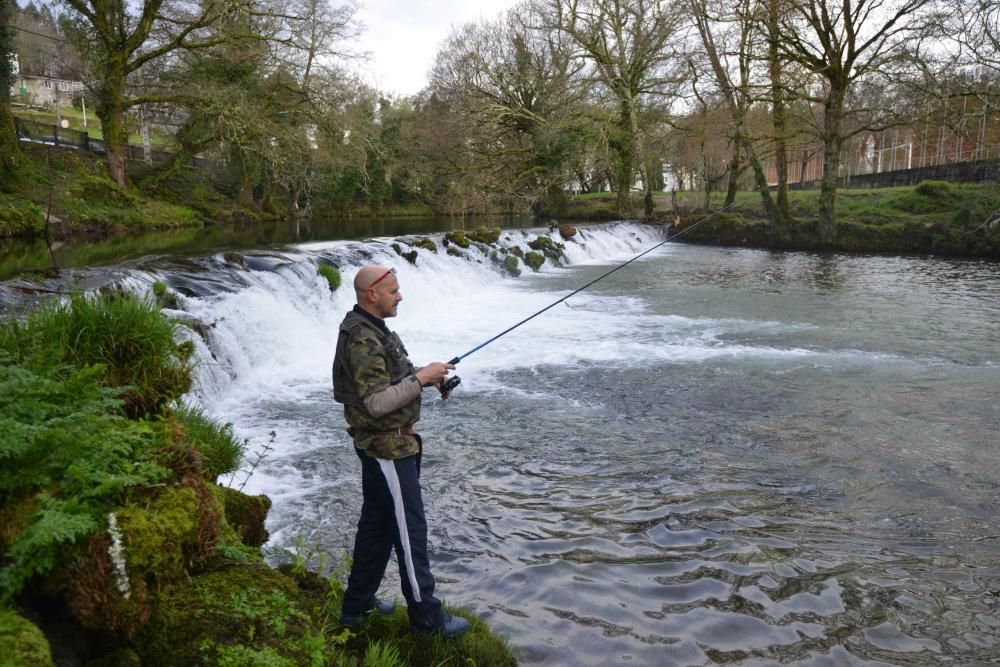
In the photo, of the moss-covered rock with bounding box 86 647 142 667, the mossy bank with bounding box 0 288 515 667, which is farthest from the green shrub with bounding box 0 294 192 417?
the moss-covered rock with bounding box 86 647 142 667

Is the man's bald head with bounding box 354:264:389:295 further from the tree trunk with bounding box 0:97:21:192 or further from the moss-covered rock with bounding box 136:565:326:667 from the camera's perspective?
the tree trunk with bounding box 0:97:21:192

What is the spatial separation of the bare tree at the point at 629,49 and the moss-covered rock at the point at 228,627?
92.3 ft

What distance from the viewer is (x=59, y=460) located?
9.57ft

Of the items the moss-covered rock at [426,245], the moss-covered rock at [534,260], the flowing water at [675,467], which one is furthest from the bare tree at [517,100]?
the flowing water at [675,467]

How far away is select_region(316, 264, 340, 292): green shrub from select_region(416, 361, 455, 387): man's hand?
394 inches

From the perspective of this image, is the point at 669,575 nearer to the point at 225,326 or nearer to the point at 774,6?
the point at 225,326

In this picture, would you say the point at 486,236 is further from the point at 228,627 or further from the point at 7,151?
the point at 228,627

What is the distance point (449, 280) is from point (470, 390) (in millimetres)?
8868

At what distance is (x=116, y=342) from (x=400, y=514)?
2.21 meters

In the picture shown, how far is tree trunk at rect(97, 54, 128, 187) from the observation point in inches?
962

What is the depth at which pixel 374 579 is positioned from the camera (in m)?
3.49

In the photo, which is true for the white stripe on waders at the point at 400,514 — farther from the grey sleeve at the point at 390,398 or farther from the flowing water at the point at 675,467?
the flowing water at the point at 675,467

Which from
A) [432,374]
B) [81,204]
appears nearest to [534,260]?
[81,204]

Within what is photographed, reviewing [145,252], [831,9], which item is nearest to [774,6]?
→ [831,9]
